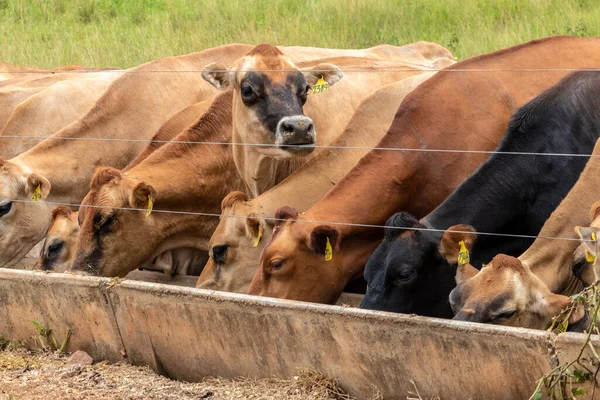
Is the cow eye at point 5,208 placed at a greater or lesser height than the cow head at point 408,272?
lesser

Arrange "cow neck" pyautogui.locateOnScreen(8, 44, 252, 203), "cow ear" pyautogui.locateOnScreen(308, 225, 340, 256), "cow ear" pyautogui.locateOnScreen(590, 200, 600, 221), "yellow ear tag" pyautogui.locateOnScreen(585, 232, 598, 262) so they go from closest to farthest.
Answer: "yellow ear tag" pyautogui.locateOnScreen(585, 232, 598, 262) → "cow ear" pyautogui.locateOnScreen(590, 200, 600, 221) → "cow ear" pyautogui.locateOnScreen(308, 225, 340, 256) → "cow neck" pyautogui.locateOnScreen(8, 44, 252, 203)

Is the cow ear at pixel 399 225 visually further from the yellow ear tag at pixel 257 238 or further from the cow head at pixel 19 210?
the cow head at pixel 19 210

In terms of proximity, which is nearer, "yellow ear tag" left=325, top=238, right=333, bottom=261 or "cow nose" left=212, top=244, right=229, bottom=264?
"yellow ear tag" left=325, top=238, right=333, bottom=261

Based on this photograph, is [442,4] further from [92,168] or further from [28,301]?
[28,301]

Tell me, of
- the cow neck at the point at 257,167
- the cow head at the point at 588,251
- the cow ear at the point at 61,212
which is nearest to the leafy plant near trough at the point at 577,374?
the cow head at the point at 588,251

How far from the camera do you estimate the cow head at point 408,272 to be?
6008mm

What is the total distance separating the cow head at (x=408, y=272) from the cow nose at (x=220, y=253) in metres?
1.49

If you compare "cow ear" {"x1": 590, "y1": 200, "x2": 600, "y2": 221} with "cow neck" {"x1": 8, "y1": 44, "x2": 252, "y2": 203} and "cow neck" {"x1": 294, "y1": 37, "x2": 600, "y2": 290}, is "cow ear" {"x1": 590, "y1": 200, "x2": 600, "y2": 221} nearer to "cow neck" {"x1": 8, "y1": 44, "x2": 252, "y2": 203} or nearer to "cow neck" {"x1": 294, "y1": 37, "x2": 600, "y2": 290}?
"cow neck" {"x1": 294, "y1": 37, "x2": 600, "y2": 290}

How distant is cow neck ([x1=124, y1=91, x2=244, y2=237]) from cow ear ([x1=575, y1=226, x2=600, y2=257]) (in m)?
3.58

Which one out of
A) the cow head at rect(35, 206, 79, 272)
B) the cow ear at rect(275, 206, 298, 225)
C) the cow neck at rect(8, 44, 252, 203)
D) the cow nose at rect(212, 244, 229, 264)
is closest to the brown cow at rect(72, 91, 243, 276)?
the cow nose at rect(212, 244, 229, 264)

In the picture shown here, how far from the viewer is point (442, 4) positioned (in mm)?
14812

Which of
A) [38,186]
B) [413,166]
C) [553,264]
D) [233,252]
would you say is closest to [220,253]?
[233,252]

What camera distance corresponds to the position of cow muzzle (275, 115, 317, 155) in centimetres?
694

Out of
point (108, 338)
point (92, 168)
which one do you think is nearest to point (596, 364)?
point (108, 338)
